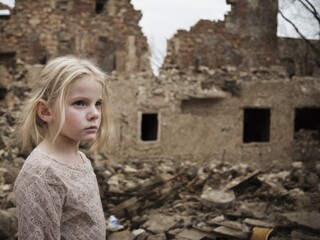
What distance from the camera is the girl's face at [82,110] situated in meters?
1.55

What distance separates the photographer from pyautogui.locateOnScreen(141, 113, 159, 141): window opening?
10773 millimetres

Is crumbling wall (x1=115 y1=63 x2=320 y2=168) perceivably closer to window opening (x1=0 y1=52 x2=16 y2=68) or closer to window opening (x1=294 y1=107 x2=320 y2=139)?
window opening (x1=294 y1=107 x2=320 y2=139)

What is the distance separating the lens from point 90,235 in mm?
1571

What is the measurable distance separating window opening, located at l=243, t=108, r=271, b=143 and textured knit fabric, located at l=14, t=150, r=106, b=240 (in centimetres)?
1029

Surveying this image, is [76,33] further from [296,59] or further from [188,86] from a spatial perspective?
[296,59]

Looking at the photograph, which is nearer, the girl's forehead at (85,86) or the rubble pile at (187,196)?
the girl's forehead at (85,86)

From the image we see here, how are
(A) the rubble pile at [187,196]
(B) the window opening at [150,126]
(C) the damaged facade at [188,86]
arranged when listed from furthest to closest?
1. (B) the window opening at [150,126]
2. (C) the damaged facade at [188,86]
3. (A) the rubble pile at [187,196]

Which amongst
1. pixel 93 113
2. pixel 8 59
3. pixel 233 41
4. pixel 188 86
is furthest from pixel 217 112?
pixel 93 113

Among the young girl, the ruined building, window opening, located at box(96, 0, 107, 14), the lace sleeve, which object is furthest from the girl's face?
window opening, located at box(96, 0, 107, 14)

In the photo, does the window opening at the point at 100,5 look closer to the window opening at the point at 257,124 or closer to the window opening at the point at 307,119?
the window opening at the point at 257,124

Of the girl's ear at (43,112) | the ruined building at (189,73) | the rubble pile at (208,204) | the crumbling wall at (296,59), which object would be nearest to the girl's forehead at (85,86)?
the girl's ear at (43,112)

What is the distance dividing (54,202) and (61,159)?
21cm

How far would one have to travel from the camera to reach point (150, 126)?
11.0 meters

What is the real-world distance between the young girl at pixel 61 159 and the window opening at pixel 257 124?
10264 mm
